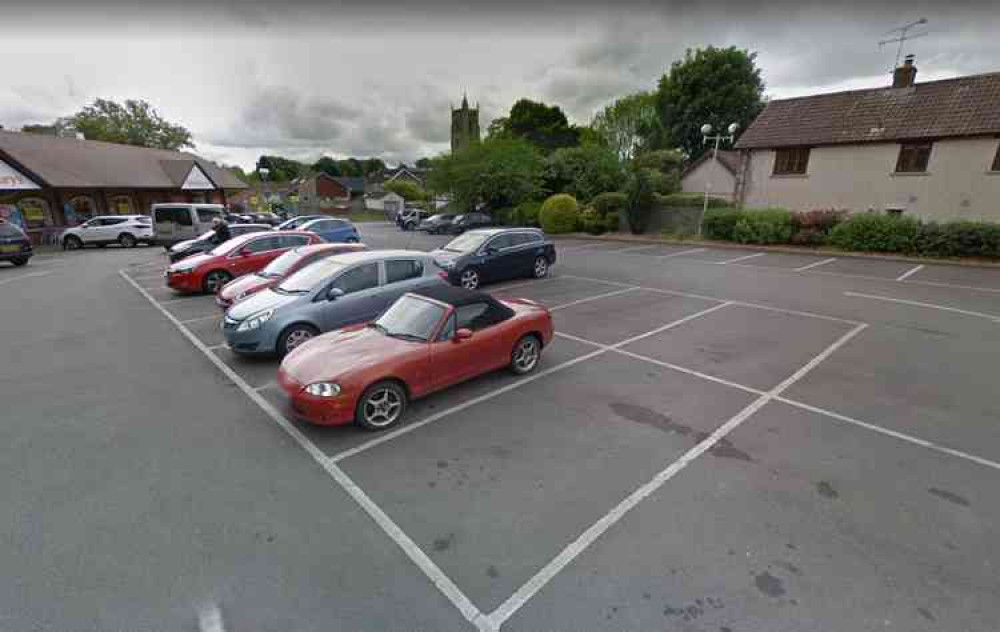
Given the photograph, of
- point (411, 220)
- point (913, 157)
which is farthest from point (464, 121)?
point (913, 157)

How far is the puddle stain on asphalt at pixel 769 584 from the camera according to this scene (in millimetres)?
2502

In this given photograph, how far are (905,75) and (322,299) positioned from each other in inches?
1051

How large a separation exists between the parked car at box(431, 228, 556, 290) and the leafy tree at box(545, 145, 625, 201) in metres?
18.6

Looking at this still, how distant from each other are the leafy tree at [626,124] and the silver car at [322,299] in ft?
152

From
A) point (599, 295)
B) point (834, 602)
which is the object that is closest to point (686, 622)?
point (834, 602)

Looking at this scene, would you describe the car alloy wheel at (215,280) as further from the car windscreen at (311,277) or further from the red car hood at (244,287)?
the car windscreen at (311,277)

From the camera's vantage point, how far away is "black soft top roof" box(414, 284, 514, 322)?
5.00 meters

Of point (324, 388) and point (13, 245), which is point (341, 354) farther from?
point (13, 245)

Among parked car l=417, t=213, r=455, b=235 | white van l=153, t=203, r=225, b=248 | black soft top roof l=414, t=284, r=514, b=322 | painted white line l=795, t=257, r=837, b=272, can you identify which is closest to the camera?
black soft top roof l=414, t=284, r=514, b=322

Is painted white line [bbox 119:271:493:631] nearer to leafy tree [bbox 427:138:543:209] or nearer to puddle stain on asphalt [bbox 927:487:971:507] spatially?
puddle stain on asphalt [bbox 927:487:971:507]

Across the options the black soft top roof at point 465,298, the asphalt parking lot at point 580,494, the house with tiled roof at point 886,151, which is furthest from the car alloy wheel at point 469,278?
the house with tiled roof at point 886,151

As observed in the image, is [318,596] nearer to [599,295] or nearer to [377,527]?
[377,527]

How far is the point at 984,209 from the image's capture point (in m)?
16.6

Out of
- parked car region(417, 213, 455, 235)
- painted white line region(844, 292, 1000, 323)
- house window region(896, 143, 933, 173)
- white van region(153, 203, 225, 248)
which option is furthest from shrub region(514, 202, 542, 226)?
painted white line region(844, 292, 1000, 323)
